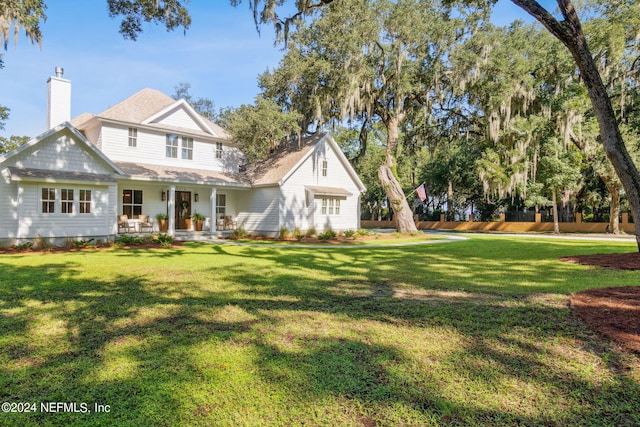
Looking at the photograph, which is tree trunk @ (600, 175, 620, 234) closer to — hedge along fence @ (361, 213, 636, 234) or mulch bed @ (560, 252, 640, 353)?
hedge along fence @ (361, 213, 636, 234)

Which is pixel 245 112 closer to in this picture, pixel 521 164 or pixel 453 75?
pixel 453 75

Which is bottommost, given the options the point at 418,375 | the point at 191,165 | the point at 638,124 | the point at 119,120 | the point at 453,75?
the point at 418,375

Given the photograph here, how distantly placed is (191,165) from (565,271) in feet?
56.9

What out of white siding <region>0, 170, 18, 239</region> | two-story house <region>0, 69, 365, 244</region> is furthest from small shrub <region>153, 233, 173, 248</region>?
white siding <region>0, 170, 18, 239</region>

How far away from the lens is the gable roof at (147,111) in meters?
17.7

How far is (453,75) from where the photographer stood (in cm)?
1927

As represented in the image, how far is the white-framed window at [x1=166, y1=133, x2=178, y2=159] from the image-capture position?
18703 mm

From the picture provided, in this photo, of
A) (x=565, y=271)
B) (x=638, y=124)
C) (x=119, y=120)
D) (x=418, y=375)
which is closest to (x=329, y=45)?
(x=119, y=120)

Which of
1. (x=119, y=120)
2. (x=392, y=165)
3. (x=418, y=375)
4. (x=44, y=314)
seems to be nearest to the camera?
(x=418, y=375)

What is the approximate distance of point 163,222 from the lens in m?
17.8

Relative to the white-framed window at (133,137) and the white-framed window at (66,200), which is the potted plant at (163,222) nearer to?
the white-framed window at (133,137)

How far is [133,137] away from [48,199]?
5299 mm

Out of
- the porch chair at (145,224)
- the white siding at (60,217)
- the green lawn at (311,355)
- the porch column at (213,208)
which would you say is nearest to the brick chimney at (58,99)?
the white siding at (60,217)

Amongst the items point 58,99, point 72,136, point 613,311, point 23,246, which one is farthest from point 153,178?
point 613,311
